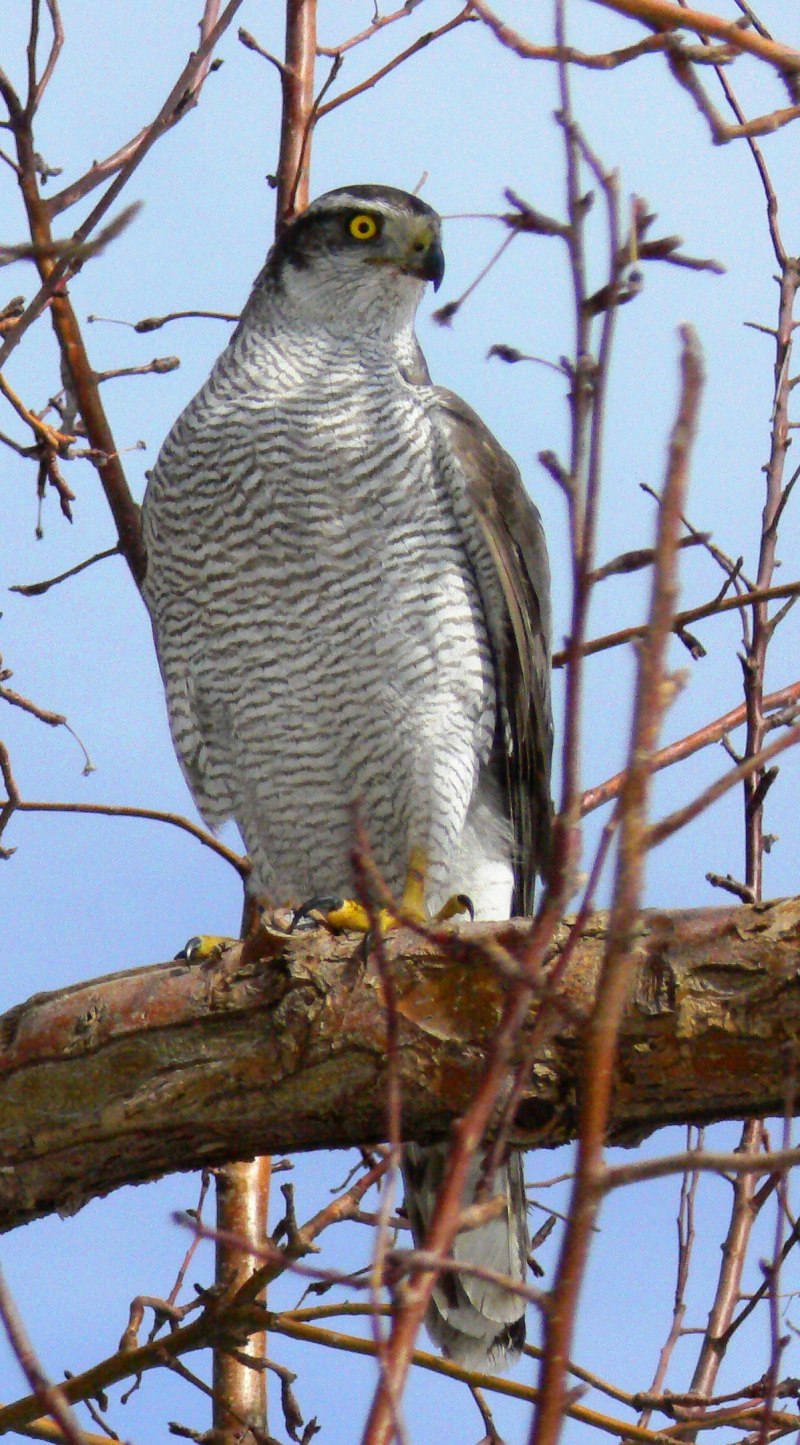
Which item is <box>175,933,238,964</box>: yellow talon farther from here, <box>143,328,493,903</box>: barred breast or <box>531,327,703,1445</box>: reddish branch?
<box>531,327,703,1445</box>: reddish branch

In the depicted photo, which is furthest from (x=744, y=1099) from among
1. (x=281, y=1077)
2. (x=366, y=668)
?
(x=366, y=668)

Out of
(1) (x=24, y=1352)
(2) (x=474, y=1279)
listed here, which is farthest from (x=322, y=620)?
(1) (x=24, y=1352)

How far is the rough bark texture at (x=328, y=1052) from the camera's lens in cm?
309

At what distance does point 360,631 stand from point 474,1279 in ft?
5.17

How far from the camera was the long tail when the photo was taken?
3.89 metres

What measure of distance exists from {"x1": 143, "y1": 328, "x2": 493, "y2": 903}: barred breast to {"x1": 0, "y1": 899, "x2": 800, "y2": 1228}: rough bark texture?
963 millimetres

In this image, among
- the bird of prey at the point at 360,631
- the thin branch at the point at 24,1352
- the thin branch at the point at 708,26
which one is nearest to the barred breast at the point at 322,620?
the bird of prey at the point at 360,631

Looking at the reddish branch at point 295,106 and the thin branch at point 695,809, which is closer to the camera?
the thin branch at point 695,809

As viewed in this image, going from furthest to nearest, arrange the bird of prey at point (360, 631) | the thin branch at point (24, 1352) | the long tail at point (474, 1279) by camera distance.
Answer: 1. the bird of prey at point (360, 631)
2. the long tail at point (474, 1279)
3. the thin branch at point (24, 1352)

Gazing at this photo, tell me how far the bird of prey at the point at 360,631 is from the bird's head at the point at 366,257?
5 cm

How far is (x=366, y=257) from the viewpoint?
4.97 metres

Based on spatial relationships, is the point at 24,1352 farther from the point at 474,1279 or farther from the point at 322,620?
the point at 322,620

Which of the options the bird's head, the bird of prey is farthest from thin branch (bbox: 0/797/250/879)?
the bird's head

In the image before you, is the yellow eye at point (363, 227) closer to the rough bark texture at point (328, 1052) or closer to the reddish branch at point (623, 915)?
the rough bark texture at point (328, 1052)
